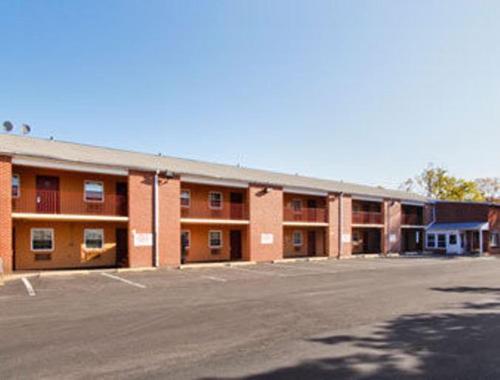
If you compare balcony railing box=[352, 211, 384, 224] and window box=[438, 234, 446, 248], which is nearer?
balcony railing box=[352, 211, 384, 224]

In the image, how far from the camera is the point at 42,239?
19.2m

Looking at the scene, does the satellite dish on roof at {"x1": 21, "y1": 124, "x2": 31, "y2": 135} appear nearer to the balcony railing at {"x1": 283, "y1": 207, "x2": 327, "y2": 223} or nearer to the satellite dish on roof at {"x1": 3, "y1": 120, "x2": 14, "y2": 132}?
the satellite dish on roof at {"x1": 3, "y1": 120, "x2": 14, "y2": 132}

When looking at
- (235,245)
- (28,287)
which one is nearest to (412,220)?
(235,245)

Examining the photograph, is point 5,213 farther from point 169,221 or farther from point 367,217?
point 367,217

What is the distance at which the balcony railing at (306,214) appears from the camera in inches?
1082

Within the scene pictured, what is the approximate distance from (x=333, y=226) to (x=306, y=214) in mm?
2423

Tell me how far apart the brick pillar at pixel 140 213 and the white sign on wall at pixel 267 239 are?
24.2 ft

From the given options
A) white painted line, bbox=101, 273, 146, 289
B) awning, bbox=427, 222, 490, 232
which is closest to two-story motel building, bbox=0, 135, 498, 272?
white painted line, bbox=101, 273, 146, 289

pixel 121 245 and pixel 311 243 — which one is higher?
pixel 121 245

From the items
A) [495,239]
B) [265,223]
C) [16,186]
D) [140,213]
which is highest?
[16,186]

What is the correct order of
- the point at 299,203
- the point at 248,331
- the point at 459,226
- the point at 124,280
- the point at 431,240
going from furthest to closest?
the point at 431,240
the point at 459,226
the point at 299,203
the point at 124,280
the point at 248,331

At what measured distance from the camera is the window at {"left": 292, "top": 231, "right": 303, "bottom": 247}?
29734 millimetres

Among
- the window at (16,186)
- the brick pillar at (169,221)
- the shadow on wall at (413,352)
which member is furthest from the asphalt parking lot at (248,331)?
the brick pillar at (169,221)

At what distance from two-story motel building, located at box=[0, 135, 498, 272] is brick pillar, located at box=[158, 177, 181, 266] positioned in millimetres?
49
